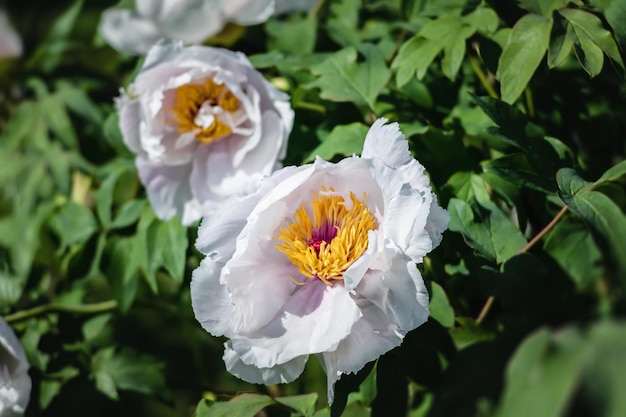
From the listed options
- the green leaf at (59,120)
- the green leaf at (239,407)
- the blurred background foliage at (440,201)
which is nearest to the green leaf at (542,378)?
the blurred background foliage at (440,201)

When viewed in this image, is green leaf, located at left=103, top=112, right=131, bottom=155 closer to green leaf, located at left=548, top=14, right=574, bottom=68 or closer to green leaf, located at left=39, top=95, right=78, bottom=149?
green leaf, located at left=39, top=95, right=78, bottom=149

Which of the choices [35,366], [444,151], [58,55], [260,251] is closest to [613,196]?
[444,151]

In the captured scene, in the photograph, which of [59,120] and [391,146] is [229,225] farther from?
[59,120]

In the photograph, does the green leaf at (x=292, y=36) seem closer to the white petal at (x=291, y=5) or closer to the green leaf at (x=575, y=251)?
the white petal at (x=291, y=5)

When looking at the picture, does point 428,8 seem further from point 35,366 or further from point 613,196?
point 35,366

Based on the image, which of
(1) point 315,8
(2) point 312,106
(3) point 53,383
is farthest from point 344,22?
(3) point 53,383

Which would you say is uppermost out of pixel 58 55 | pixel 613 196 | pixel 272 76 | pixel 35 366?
pixel 613 196
